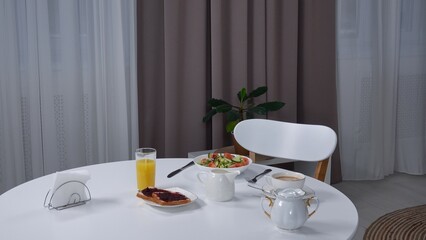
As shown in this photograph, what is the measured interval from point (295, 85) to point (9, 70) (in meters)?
1.89

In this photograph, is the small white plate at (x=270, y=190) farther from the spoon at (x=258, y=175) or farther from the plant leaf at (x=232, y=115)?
the plant leaf at (x=232, y=115)

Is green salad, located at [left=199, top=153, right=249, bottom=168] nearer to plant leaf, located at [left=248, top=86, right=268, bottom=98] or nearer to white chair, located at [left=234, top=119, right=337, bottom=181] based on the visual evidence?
white chair, located at [left=234, top=119, right=337, bottom=181]

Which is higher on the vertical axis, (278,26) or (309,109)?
(278,26)

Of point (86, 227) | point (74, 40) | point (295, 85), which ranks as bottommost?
point (86, 227)

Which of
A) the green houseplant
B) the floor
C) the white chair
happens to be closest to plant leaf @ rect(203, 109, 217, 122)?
the green houseplant

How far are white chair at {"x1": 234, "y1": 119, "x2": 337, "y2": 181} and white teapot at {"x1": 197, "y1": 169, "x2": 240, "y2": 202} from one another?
0.58m

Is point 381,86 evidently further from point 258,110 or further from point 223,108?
point 223,108

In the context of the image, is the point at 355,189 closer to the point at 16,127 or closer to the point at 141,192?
the point at 16,127

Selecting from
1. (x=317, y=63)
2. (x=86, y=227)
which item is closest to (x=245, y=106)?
(x=317, y=63)

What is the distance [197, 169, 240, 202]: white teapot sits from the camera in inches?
52.8

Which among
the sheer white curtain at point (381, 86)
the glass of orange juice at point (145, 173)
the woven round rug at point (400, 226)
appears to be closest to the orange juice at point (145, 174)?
the glass of orange juice at point (145, 173)

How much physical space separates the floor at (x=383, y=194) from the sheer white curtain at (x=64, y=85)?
61.9 inches

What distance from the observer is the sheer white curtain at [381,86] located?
12.6 feet

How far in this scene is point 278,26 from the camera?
341 cm
